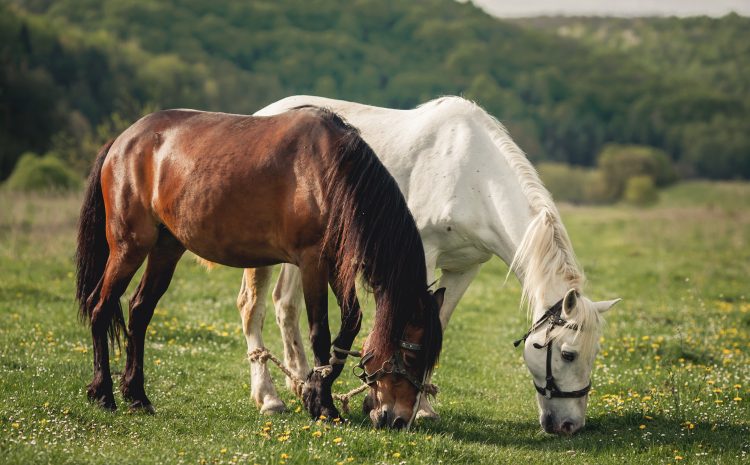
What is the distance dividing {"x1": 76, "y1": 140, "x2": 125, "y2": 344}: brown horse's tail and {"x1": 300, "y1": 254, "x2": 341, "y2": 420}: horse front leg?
1.90 metres

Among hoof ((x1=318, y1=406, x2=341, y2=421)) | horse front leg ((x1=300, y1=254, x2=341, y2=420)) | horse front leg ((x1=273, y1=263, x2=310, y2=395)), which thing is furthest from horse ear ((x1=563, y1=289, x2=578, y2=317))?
horse front leg ((x1=273, y1=263, x2=310, y2=395))

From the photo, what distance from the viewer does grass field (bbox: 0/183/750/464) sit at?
5254 mm

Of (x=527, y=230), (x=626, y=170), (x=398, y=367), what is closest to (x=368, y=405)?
(x=398, y=367)

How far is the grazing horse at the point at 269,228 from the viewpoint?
5.53 metres

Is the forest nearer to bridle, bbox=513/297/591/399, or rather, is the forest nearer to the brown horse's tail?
the brown horse's tail

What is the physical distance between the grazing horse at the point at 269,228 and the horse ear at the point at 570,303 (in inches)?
37.7

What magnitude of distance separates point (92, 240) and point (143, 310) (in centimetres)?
79

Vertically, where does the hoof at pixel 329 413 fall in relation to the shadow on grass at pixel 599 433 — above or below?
above

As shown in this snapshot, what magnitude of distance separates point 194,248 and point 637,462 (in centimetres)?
364

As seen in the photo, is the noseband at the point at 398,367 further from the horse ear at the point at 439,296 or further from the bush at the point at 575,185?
the bush at the point at 575,185

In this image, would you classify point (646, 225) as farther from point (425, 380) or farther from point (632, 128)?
point (632, 128)

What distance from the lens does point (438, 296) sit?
18.9 feet

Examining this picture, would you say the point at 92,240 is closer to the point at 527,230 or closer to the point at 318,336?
the point at 318,336

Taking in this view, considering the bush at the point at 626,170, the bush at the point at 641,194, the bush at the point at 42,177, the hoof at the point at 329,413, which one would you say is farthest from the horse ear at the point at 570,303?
the bush at the point at 626,170
